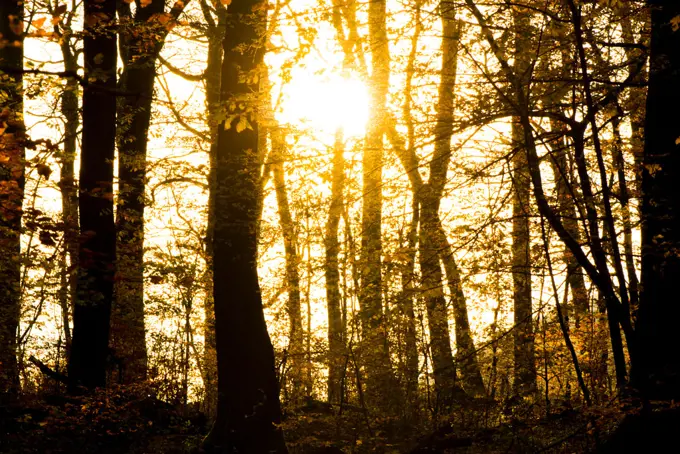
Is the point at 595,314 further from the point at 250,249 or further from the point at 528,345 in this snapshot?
the point at 250,249

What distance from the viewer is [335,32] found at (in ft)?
25.5

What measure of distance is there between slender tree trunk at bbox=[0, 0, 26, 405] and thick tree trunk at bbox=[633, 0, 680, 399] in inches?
242

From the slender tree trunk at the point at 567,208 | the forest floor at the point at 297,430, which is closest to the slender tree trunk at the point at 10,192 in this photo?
the forest floor at the point at 297,430

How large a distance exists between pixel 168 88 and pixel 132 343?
8.89 metres

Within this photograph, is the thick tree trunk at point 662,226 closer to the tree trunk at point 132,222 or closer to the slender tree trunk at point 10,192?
the slender tree trunk at point 10,192

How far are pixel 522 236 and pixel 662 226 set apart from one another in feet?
8.50

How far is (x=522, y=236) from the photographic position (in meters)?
8.33

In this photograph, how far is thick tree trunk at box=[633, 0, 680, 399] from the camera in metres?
5.57

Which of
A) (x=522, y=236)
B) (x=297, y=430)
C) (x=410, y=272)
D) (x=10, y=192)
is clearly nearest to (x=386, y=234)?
(x=410, y=272)

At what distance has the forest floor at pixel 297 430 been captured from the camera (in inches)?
305

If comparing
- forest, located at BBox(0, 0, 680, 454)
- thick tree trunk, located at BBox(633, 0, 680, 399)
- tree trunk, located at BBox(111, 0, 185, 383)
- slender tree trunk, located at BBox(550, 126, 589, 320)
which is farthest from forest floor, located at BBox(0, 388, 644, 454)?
tree trunk, located at BBox(111, 0, 185, 383)

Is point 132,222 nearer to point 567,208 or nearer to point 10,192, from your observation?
point 10,192

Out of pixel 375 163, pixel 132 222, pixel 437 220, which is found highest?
pixel 132 222

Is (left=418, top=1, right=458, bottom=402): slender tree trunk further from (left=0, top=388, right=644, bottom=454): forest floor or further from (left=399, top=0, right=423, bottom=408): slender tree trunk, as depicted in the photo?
(left=0, top=388, right=644, bottom=454): forest floor
